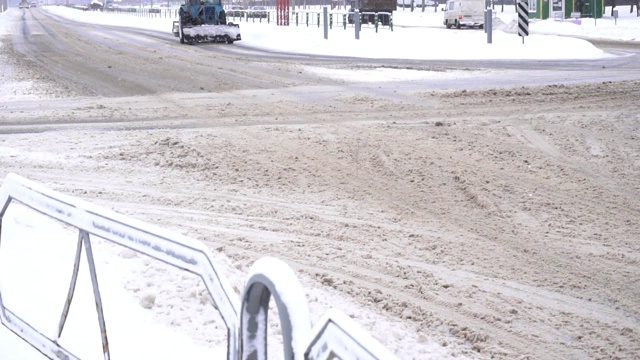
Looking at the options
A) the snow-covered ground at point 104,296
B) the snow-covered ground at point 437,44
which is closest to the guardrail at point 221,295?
the snow-covered ground at point 104,296

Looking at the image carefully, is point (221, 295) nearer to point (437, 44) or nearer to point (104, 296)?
point (104, 296)

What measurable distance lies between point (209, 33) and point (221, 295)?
114 ft

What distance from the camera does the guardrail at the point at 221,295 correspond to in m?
2.49

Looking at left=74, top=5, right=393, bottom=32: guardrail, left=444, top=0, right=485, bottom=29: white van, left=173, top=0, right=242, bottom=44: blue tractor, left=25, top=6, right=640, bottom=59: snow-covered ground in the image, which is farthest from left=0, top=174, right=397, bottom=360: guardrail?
left=444, top=0, right=485, bottom=29: white van

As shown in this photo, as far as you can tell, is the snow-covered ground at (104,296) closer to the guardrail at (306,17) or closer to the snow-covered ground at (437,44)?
the snow-covered ground at (437,44)

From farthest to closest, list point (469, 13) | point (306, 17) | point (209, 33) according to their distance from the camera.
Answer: point (306, 17)
point (469, 13)
point (209, 33)

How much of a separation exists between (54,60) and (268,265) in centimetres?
2827

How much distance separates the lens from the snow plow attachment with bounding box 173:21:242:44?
37188mm

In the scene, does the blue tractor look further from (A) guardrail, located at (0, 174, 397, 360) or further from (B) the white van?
(A) guardrail, located at (0, 174, 397, 360)

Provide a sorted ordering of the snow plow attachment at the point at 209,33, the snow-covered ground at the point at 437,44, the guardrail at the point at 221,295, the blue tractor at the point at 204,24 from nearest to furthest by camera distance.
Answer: the guardrail at the point at 221,295, the snow-covered ground at the point at 437,44, the snow plow attachment at the point at 209,33, the blue tractor at the point at 204,24

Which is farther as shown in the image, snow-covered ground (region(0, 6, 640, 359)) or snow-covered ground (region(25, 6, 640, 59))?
snow-covered ground (region(25, 6, 640, 59))

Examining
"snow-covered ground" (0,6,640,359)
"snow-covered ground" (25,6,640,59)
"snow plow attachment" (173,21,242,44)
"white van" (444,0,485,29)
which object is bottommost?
"snow-covered ground" (0,6,640,359)

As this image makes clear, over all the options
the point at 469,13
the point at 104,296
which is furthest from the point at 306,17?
the point at 104,296

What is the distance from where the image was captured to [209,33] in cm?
3747
